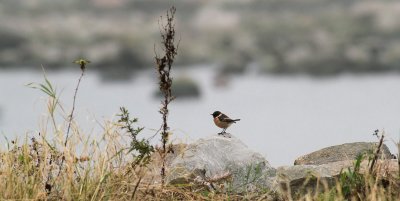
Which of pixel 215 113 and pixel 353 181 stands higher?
pixel 215 113

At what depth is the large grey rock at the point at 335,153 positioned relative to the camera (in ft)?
22.7

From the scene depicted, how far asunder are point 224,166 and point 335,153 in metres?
1.35

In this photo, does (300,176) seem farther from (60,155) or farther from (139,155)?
(60,155)

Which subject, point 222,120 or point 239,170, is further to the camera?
point 222,120

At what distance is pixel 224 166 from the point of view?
6086 millimetres

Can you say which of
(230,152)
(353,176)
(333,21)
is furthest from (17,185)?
(333,21)

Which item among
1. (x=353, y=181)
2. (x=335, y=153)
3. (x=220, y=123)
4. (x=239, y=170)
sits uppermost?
(x=220, y=123)

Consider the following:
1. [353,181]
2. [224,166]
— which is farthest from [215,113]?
[353,181]

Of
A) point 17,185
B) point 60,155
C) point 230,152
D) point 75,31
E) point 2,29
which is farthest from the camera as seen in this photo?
point 75,31

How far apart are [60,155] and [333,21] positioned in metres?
25.9

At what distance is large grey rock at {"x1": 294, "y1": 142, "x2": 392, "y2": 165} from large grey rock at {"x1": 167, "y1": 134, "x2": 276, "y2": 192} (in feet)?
2.99

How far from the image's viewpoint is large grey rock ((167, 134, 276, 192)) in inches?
231

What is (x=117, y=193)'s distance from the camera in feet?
17.7

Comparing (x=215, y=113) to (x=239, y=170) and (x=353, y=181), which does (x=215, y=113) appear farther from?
(x=353, y=181)
